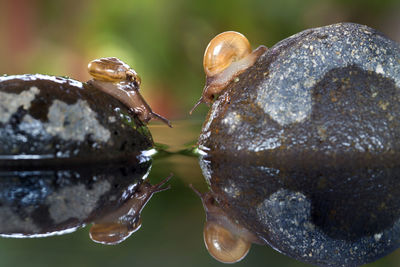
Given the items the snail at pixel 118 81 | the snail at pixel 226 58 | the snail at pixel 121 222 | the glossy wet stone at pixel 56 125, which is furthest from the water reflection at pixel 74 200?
the snail at pixel 226 58

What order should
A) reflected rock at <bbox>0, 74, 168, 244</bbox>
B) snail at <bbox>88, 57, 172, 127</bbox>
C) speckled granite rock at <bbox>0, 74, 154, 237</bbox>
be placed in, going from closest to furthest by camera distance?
1. reflected rock at <bbox>0, 74, 168, 244</bbox>
2. speckled granite rock at <bbox>0, 74, 154, 237</bbox>
3. snail at <bbox>88, 57, 172, 127</bbox>

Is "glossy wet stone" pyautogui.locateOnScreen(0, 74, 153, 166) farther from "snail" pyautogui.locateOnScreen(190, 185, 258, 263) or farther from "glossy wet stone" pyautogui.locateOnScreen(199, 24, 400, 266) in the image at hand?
"snail" pyautogui.locateOnScreen(190, 185, 258, 263)

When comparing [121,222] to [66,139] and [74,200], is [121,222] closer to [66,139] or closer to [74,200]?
[74,200]

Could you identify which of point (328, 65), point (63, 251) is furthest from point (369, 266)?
point (328, 65)

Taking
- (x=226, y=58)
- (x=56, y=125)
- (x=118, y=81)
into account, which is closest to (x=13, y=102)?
(x=56, y=125)

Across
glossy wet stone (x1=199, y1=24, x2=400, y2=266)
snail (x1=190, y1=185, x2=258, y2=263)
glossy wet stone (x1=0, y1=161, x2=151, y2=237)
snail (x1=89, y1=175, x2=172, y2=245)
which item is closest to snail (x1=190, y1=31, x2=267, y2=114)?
glossy wet stone (x1=199, y1=24, x2=400, y2=266)

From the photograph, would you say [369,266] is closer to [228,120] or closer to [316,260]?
[316,260]
